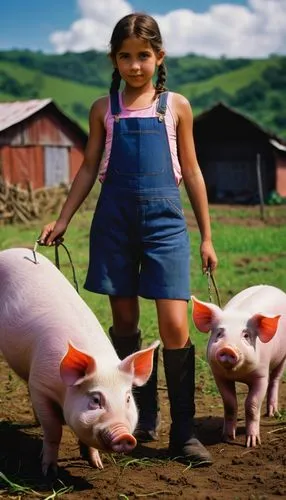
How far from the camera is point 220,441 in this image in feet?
13.8

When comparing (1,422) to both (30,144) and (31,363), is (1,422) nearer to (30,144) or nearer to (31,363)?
(31,363)

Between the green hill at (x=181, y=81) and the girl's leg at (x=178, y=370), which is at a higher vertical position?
the green hill at (x=181, y=81)

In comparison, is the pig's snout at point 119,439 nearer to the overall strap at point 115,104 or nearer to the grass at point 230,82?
the overall strap at point 115,104

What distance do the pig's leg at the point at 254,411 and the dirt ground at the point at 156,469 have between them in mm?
56

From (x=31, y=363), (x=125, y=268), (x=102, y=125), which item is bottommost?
(x=31, y=363)

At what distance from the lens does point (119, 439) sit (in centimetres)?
289

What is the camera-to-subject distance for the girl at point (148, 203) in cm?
385

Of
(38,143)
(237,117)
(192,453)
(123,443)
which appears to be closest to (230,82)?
(237,117)

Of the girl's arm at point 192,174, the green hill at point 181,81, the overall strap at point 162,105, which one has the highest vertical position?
the green hill at point 181,81

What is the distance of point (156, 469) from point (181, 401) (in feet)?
1.35

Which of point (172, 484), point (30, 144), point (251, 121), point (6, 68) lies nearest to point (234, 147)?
point (251, 121)

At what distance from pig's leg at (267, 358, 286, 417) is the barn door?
20.1 m

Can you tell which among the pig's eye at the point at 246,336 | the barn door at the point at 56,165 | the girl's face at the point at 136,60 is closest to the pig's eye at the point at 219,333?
the pig's eye at the point at 246,336

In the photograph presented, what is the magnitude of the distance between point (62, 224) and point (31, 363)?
795mm
